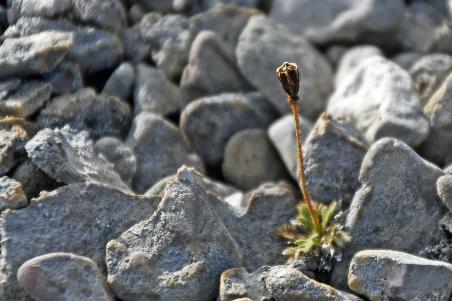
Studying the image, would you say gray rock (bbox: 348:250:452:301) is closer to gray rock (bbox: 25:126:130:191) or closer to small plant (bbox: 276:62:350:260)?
small plant (bbox: 276:62:350:260)

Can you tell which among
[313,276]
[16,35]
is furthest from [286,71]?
[16,35]

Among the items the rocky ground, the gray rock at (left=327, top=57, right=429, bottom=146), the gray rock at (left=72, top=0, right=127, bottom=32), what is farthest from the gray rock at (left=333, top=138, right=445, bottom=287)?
the gray rock at (left=72, top=0, right=127, bottom=32)

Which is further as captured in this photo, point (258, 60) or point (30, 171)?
point (258, 60)

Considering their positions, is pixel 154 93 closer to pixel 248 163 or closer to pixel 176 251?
pixel 248 163

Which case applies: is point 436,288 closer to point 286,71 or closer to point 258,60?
point 286,71

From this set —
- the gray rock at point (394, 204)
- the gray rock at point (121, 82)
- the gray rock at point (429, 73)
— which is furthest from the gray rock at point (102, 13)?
the gray rock at point (394, 204)

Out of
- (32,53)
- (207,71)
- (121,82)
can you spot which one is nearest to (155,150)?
(121,82)
